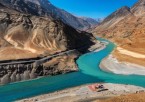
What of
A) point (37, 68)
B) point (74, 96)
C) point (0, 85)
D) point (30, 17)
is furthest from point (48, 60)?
point (30, 17)

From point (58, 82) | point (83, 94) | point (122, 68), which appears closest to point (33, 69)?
point (58, 82)

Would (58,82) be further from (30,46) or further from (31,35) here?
(31,35)

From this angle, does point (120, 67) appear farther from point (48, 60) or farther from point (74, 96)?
point (74, 96)

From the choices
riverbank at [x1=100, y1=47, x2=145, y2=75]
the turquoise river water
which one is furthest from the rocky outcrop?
riverbank at [x1=100, y1=47, x2=145, y2=75]

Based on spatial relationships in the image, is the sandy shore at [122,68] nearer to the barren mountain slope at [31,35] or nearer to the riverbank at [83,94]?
the riverbank at [83,94]

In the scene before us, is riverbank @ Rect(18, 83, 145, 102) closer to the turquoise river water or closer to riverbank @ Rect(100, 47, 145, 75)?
the turquoise river water

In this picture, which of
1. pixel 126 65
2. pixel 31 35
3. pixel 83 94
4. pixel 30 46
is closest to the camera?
pixel 83 94

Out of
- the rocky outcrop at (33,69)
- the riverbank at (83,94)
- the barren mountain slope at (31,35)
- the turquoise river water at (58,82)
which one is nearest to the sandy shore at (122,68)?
the turquoise river water at (58,82)
